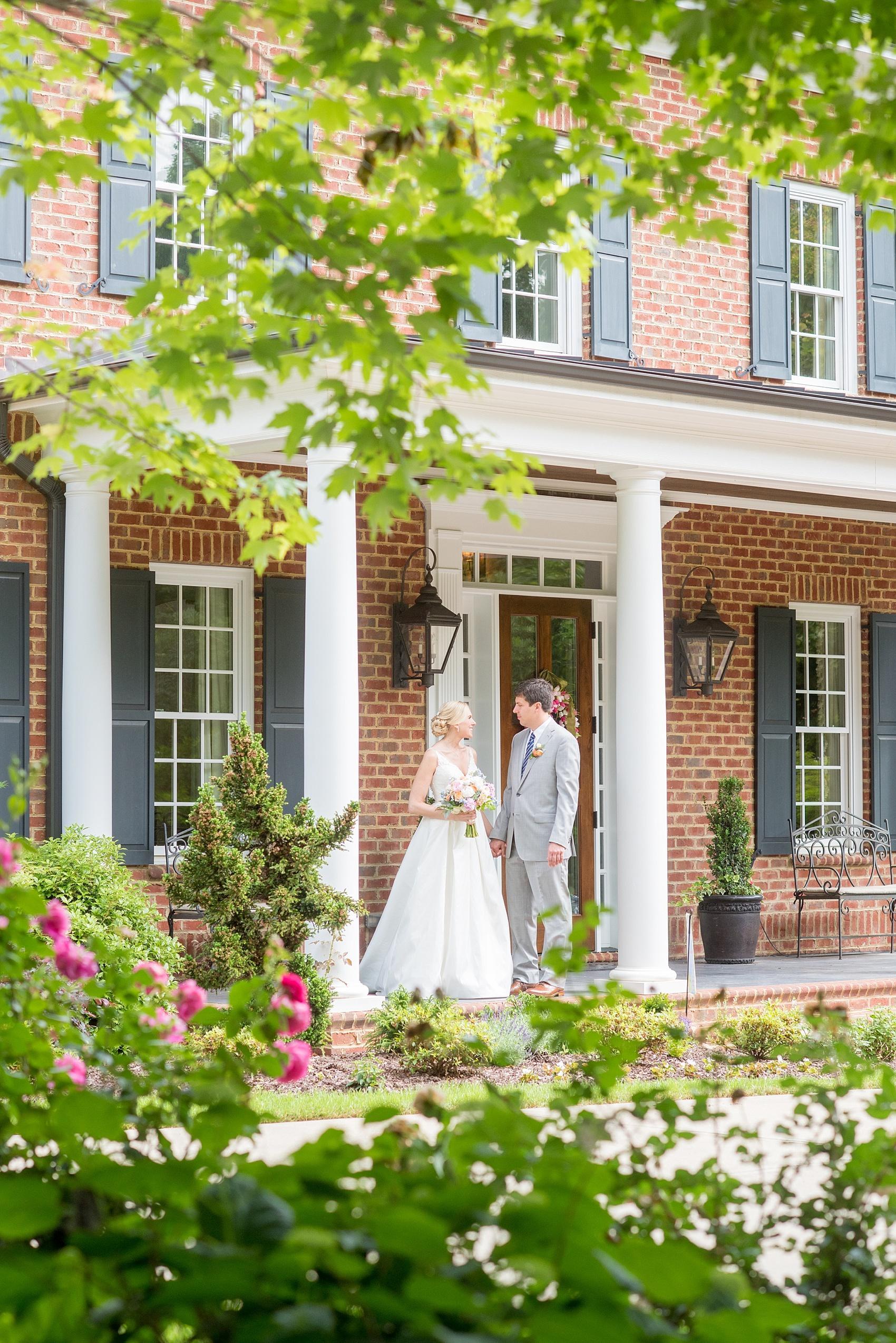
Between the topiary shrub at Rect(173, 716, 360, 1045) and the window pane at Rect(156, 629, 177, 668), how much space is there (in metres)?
2.44

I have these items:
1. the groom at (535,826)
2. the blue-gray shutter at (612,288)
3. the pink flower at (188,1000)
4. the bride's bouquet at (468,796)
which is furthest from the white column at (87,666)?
the pink flower at (188,1000)

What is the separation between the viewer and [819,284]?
508 inches

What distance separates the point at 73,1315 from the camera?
147 cm

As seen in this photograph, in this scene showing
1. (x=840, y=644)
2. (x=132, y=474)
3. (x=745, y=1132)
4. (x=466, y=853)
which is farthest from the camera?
(x=840, y=644)

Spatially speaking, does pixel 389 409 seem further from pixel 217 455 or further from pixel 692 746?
pixel 692 746

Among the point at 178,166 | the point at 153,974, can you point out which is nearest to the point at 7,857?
the point at 153,974

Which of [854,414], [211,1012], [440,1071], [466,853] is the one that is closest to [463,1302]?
[211,1012]

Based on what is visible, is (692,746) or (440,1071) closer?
(440,1071)

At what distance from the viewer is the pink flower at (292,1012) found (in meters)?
2.72

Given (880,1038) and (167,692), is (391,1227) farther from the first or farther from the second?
(167,692)

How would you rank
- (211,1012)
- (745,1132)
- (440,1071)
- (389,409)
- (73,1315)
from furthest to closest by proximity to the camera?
(440,1071) < (389,409) < (745,1132) < (211,1012) < (73,1315)

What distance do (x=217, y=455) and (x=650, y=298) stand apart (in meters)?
8.47

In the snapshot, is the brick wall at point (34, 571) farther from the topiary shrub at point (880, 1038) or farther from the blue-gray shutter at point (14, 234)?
the topiary shrub at point (880, 1038)

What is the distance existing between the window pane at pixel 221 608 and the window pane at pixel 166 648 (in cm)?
29
